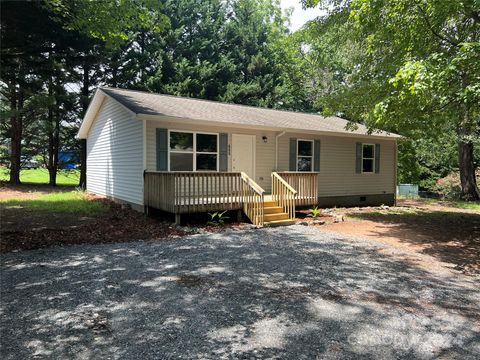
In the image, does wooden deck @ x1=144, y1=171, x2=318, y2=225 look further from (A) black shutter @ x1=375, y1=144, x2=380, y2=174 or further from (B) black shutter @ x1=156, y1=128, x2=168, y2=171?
(A) black shutter @ x1=375, y1=144, x2=380, y2=174

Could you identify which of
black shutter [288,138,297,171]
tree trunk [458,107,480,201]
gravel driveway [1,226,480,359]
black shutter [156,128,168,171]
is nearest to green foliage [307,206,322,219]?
black shutter [288,138,297,171]

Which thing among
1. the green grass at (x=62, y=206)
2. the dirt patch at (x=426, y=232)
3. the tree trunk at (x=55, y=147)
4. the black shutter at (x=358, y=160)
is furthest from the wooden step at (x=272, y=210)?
the tree trunk at (x=55, y=147)

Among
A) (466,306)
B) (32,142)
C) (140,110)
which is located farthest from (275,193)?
(32,142)

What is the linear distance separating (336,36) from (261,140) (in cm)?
407

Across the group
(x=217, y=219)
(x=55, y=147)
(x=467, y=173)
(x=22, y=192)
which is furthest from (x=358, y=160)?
(x=55, y=147)

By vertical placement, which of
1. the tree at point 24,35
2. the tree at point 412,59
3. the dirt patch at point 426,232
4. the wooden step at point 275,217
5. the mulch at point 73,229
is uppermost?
the tree at point 24,35

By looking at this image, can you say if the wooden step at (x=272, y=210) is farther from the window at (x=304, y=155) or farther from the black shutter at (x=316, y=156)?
the black shutter at (x=316, y=156)

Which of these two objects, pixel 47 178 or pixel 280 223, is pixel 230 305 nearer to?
pixel 280 223

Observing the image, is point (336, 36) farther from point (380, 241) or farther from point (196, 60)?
point (196, 60)

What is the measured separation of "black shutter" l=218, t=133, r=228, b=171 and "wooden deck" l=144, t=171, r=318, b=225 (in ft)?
Result: 4.67

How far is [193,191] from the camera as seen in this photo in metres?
8.57

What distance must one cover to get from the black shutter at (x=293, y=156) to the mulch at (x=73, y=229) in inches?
209

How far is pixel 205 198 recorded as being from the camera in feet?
30.2

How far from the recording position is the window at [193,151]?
34.2ft
